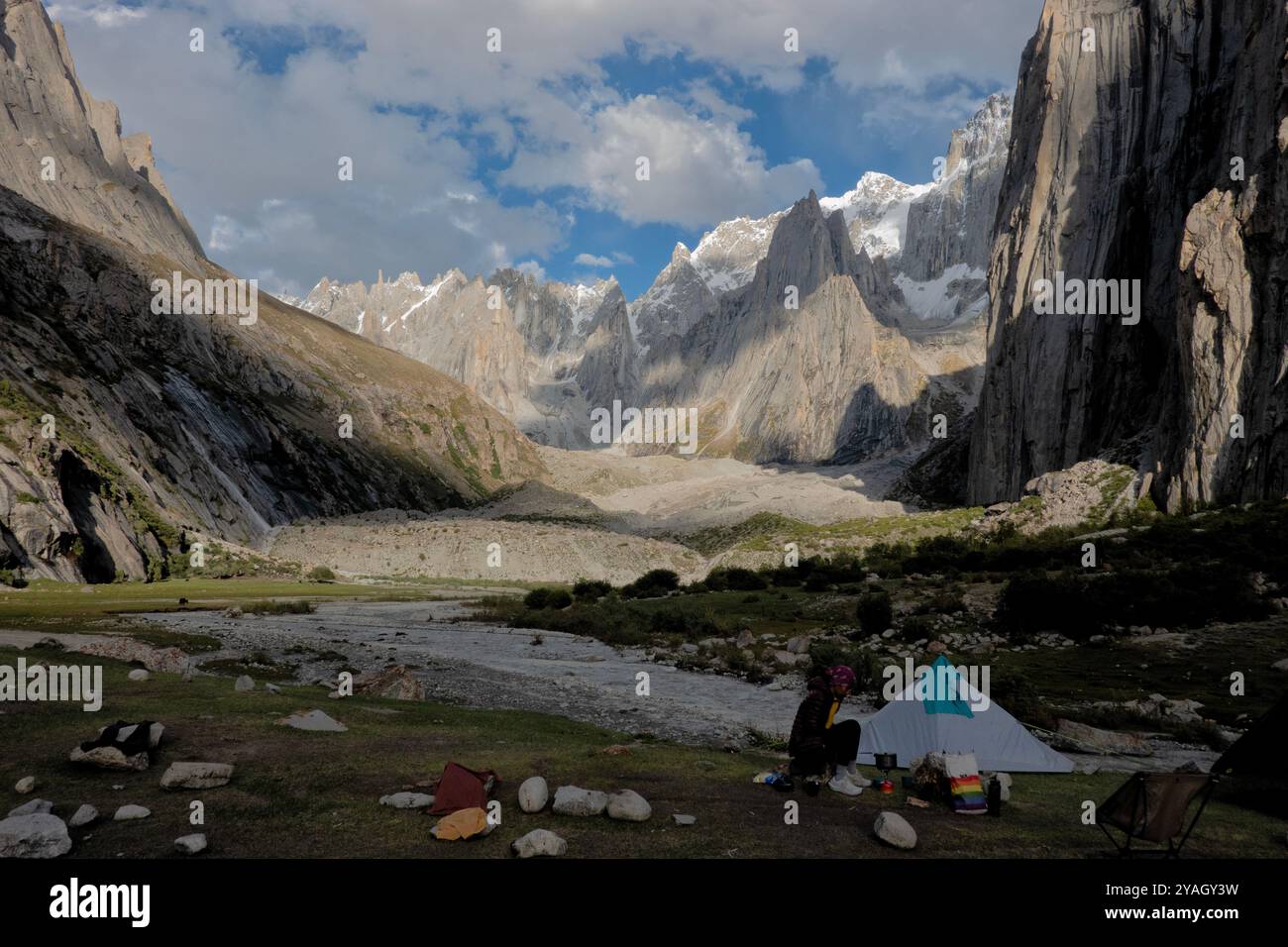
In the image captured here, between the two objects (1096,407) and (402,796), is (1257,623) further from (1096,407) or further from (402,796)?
(1096,407)

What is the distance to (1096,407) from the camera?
79625mm

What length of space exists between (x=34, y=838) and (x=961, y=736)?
13.5 metres

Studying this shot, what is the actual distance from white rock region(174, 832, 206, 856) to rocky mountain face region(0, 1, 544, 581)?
177 feet

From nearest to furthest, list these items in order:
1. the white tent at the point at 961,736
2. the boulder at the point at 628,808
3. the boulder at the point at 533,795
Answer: the boulder at the point at 628,808 < the boulder at the point at 533,795 < the white tent at the point at 961,736

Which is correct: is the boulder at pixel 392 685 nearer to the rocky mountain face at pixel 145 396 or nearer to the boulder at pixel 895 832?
the boulder at pixel 895 832

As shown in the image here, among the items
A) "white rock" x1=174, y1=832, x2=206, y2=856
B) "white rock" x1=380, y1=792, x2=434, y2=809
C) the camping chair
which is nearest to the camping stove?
the camping chair

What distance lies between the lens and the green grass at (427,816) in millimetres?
7379

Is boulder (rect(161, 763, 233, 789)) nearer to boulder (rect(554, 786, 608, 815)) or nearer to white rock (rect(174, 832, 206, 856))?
white rock (rect(174, 832, 206, 856))

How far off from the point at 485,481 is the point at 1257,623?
15106 centimetres

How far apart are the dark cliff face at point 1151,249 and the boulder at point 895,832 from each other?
49.6 m

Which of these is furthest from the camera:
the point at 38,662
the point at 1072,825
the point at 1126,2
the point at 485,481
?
the point at 485,481

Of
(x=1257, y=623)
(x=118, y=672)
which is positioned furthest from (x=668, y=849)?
(x=1257, y=623)

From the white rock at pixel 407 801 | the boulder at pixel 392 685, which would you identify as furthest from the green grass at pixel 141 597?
the white rock at pixel 407 801
